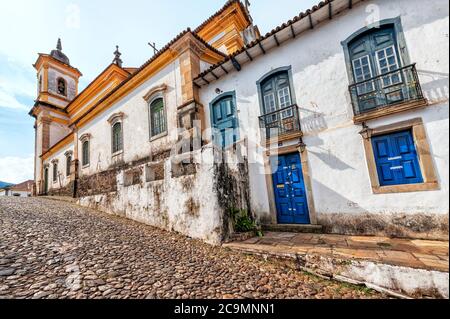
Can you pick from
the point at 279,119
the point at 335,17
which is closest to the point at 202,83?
the point at 279,119

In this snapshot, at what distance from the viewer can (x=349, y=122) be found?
518 cm

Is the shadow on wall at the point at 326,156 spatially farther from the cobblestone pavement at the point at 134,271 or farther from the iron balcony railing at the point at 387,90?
the cobblestone pavement at the point at 134,271

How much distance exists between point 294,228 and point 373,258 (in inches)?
104

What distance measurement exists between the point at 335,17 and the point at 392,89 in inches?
105

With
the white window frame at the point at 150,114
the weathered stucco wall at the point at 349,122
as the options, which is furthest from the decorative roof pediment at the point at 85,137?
the weathered stucco wall at the point at 349,122

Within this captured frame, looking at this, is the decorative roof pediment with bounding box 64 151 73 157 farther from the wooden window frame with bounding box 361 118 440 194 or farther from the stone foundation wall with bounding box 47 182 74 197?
the wooden window frame with bounding box 361 118 440 194

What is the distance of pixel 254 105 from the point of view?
22.6 ft

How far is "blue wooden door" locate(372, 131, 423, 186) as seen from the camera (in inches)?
178

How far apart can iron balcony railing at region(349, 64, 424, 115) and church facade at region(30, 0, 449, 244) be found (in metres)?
0.02

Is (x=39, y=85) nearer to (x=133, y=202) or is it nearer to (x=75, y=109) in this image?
(x=75, y=109)

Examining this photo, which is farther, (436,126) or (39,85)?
(39,85)

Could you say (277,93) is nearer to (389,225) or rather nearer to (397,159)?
(397,159)

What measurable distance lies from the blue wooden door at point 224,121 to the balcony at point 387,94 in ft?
12.0

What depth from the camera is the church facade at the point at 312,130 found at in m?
4.43
